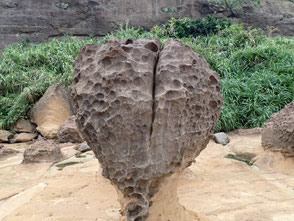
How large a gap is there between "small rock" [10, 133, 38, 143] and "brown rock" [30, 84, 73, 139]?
177 millimetres

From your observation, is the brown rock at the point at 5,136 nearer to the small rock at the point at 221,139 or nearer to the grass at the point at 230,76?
the grass at the point at 230,76

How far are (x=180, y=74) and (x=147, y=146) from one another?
385 mm

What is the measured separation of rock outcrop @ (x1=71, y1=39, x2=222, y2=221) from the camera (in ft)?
4.16

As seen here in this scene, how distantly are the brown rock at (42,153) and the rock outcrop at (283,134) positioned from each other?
255cm

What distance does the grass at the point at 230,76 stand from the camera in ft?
16.8

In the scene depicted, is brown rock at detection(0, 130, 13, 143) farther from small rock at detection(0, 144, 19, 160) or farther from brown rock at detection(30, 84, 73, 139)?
small rock at detection(0, 144, 19, 160)

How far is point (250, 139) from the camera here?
422 cm

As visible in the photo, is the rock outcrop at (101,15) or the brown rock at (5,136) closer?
the brown rock at (5,136)

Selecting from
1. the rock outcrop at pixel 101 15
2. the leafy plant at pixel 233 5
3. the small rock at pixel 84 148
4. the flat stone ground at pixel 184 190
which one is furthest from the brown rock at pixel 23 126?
the leafy plant at pixel 233 5

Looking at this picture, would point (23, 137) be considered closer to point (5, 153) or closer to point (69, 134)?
point (69, 134)

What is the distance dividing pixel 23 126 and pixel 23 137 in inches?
17.8

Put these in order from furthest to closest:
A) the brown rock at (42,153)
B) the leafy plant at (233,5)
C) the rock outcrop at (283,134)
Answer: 1. the leafy plant at (233,5)
2. the brown rock at (42,153)
3. the rock outcrop at (283,134)

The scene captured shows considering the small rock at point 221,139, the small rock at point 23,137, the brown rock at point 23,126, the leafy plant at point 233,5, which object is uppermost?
the leafy plant at point 233,5

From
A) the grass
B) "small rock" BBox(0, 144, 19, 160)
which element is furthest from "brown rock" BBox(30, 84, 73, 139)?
"small rock" BBox(0, 144, 19, 160)
